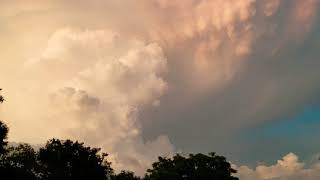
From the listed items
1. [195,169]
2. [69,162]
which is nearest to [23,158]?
[69,162]

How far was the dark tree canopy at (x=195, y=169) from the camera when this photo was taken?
117938 millimetres

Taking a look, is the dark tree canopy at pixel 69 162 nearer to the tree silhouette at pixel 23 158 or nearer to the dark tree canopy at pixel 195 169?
the tree silhouette at pixel 23 158

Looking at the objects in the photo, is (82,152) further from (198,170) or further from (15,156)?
(198,170)

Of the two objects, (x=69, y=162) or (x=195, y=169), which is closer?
(x=69, y=162)

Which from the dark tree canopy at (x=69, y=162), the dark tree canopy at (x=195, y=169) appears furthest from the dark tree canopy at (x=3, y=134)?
the dark tree canopy at (x=195, y=169)

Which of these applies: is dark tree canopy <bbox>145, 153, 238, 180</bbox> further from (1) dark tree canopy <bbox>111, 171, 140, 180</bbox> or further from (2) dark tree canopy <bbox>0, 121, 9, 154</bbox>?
(2) dark tree canopy <bbox>0, 121, 9, 154</bbox>

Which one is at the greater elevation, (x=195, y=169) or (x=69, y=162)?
(x=195, y=169)

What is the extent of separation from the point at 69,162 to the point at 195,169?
31.4 metres

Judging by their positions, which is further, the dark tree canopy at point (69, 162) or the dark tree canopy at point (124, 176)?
the dark tree canopy at point (124, 176)

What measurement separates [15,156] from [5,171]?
37.6 meters

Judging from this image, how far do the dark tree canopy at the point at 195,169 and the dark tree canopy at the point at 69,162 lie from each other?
21863 millimetres

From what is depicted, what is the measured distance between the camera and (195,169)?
120m

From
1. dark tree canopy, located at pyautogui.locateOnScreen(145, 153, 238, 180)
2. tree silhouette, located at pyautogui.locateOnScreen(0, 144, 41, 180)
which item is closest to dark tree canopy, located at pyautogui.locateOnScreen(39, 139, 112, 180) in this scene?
tree silhouette, located at pyautogui.locateOnScreen(0, 144, 41, 180)

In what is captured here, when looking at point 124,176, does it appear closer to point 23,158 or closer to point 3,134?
point 23,158
